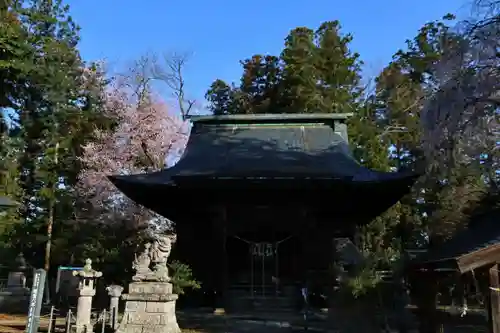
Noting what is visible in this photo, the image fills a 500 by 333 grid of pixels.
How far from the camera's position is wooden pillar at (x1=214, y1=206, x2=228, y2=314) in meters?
15.1

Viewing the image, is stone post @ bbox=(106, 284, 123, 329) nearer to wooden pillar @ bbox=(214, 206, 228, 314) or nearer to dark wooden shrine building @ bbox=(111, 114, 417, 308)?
wooden pillar @ bbox=(214, 206, 228, 314)

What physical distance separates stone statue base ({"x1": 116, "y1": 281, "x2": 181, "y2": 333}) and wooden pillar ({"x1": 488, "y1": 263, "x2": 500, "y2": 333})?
7190mm

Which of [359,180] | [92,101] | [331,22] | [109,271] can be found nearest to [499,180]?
[359,180]

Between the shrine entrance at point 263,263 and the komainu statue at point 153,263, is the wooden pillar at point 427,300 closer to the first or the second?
the komainu statue at point 153,263

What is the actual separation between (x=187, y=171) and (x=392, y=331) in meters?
7.91

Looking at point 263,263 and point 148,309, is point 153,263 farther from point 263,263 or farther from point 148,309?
point 263,263

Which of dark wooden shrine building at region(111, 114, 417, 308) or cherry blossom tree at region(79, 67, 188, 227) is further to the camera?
cherry blossom tree at region(79, 67, 188, 227)

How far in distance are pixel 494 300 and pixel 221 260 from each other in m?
9.56

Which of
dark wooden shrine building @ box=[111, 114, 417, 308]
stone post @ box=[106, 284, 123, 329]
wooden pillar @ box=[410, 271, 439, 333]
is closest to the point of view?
wooden pillar @ box=[410, 271, 439, 333]

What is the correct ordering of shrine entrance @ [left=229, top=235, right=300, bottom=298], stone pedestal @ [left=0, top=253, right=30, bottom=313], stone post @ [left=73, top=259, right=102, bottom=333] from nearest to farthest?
stone post @ [left=73, top=259, right=102, bottom=333] < shrine entrance @ [left=229, top=235, right=300, bottom=298] < stone pedestal @ [left=0, top=253, right=30, bottom=313]

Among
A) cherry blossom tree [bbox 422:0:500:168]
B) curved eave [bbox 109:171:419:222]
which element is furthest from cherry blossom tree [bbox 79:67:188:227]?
cherry blossom tree [bbox 422:0:500:168]

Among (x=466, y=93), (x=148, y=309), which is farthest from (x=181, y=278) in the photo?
(x=466, y=93)

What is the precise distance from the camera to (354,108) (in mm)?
32406

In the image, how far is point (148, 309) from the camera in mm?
11734
